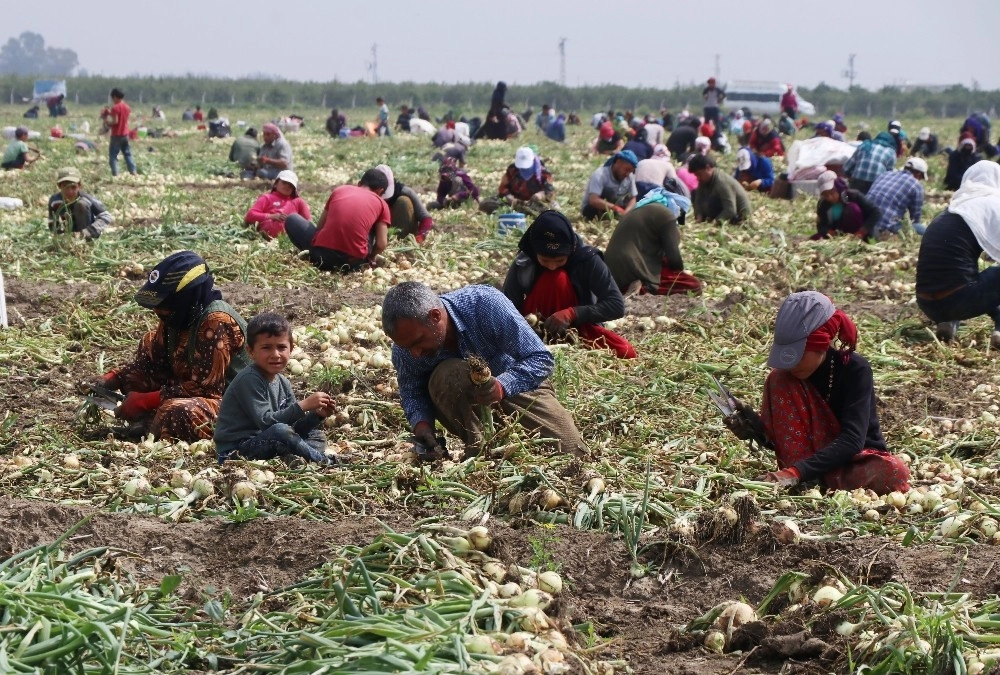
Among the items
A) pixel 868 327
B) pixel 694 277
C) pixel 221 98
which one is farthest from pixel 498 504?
pixel 221 98

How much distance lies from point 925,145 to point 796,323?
1808cm

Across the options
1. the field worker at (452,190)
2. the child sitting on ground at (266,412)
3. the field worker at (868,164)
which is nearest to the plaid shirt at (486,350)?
the child sitting on ground at (266,412)

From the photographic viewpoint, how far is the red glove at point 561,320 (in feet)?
20.6

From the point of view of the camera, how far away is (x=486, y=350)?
4.41 m

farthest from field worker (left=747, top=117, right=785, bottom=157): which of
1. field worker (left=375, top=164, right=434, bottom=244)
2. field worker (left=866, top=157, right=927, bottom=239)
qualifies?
field worker (left=375, top=164, right=434, bottom=244)

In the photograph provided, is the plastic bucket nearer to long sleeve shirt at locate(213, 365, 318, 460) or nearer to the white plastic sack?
the white plastic sack

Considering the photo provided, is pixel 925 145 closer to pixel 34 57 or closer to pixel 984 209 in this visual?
pixel 984 209

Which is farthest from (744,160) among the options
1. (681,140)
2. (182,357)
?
(182,357)

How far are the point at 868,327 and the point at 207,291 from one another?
4017 millimetres

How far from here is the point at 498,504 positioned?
396 centimetres

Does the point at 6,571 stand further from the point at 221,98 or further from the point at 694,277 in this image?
the point at 221,98

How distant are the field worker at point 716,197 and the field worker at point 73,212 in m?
5.06

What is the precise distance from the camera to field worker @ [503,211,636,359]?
6234 millimetres

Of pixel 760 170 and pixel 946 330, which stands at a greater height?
pixel 760 170
